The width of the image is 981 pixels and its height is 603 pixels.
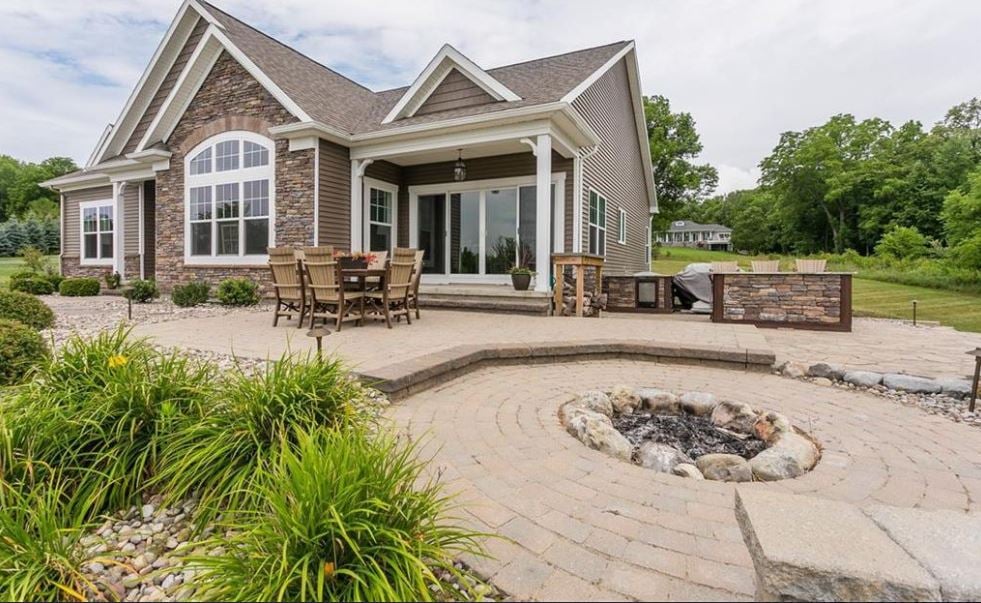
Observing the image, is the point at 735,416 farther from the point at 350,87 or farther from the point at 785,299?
the point at 350,87

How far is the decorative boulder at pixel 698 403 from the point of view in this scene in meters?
3.35

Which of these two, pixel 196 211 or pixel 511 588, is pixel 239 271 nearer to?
pixel 196 211

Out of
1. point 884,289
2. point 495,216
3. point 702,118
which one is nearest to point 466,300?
point 495,216

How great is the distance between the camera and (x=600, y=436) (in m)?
2.61

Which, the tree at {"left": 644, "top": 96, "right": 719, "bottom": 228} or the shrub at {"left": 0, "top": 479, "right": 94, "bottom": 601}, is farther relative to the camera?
the tree at {"left": 644, "top": 96, "right": 719, "bottom": 228}

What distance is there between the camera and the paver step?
8078 millimetres

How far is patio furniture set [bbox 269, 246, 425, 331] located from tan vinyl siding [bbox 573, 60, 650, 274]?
4.64m

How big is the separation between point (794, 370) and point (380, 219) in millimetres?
8573

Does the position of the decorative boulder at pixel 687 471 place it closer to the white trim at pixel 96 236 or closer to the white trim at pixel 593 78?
the white trim at pixel 593 78

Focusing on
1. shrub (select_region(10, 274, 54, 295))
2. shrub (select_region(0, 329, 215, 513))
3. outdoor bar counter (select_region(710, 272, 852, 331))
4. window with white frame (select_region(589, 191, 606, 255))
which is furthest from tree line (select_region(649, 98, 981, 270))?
shrub (select_region(0, 329, 215, 513))

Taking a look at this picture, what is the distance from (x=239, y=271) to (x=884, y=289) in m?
18.9

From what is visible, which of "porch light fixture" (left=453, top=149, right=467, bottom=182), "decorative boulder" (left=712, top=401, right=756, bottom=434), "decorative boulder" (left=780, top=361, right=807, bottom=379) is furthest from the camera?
"porch light fixture" (left=453, top=149, right=467, bottom=182)

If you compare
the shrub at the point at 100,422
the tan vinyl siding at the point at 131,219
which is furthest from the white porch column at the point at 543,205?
the tan vinyl siding at the point at 131,219

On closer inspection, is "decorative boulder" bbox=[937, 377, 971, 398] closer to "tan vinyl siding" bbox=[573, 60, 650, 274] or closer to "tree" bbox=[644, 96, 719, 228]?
"tan vinyl siding" bbox=[573, 60, 650, 274]
